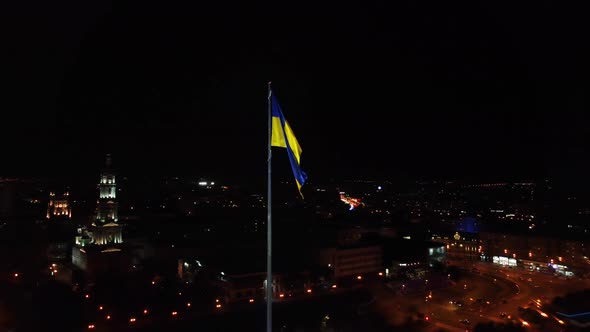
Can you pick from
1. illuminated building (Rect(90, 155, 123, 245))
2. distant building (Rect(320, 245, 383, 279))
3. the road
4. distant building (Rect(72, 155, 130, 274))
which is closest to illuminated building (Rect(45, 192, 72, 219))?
distant building (Rect(72, 155, 130, 274))

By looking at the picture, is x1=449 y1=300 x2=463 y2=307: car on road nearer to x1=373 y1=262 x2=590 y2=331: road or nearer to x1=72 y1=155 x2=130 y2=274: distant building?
x1=373 y1=262 x2=590 y2=331: road

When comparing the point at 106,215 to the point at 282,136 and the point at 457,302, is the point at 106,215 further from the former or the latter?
the point at 282,136

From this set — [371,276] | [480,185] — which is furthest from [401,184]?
A: [371,276]

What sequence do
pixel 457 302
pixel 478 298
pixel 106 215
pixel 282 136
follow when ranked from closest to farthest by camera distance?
pixel 282 136 < pixel 457 302 < pixel 478 298 < pixel 106 215

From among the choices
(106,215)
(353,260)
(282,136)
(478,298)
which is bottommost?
(478,298)

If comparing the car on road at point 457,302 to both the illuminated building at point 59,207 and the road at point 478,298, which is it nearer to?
the road at point 478,298

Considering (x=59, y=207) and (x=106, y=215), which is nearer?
(x=106, y=215)

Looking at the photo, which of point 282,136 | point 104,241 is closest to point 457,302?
point 104,241

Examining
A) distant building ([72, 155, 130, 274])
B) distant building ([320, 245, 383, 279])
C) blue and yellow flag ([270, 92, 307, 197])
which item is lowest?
distant building ([320, 245, 383, 279])

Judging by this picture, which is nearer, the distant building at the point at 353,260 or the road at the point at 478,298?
the road at the point at 478,298

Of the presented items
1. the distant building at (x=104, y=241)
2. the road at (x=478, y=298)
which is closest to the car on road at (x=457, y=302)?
the road at (x=478, y=298)

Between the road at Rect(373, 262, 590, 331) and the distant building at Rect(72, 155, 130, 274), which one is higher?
the distant building at Rect(72, 155, 130, 274)

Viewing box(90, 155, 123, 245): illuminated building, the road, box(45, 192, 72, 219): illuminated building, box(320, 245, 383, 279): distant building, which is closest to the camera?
the road
